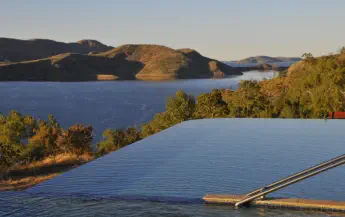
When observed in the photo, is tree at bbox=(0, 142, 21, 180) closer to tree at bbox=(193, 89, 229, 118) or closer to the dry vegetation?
the dry vegetation

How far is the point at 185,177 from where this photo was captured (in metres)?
5.65

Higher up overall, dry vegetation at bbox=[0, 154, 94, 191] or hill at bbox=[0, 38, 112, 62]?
hill at bbox=[0, 38, 112, 62]

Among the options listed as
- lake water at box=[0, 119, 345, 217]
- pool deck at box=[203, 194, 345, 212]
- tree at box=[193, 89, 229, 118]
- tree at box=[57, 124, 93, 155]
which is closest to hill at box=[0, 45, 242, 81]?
tree at box=[57, 124, 93, 155]

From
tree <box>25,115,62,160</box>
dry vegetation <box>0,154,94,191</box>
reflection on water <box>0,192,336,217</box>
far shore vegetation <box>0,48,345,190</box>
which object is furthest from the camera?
tree <box>25,115,62,160</box>

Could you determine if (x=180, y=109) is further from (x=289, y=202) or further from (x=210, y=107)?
(x=289, y=202)

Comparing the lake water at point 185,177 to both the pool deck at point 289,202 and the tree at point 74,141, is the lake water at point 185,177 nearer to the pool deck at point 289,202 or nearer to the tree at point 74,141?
the pool deck at point 289,202

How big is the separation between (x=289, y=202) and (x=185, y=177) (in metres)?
1.80

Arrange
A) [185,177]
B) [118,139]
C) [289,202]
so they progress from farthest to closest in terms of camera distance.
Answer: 1. [118,139]
2. [185,177]
3. [289,202]

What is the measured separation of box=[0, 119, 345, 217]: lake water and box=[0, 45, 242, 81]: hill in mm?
107040

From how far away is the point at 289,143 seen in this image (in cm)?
845

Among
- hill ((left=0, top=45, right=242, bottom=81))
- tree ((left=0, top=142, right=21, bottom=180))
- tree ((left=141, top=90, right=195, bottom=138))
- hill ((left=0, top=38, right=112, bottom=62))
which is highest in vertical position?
hill ((left=0, top=38, right=112, bottom=62))

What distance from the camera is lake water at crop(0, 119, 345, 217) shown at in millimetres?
4215

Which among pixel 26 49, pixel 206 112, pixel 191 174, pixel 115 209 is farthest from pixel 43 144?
pixel 26 49

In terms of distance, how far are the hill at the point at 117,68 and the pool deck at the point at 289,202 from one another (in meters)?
111
